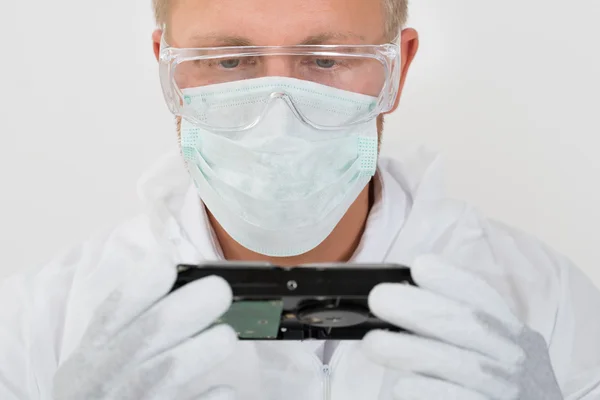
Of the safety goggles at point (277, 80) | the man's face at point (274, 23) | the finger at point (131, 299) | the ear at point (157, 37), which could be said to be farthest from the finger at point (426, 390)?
the ear at point (157, 37)

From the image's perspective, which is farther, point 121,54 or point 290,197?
point 121,54

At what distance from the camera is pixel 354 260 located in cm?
175

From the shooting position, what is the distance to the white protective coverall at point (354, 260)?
1.61 m

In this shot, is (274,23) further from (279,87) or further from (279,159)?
(279,159)

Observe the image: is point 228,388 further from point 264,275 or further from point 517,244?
point 517,244

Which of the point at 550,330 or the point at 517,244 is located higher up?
the point at 517,244

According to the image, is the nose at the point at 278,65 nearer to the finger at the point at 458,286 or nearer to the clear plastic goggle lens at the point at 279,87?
the clear plastic goggle lens at the point at 279,87

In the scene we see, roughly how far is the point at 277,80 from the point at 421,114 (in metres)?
0.84

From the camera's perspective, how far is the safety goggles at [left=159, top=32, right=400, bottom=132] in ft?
4.90

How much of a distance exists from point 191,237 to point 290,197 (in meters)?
0.36

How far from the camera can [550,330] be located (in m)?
1.73

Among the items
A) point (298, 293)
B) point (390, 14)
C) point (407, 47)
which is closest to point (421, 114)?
point (407, 47)

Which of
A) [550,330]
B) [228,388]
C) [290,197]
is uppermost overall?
[290,197]

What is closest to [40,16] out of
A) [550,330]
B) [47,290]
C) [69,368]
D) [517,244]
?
[47,290]
